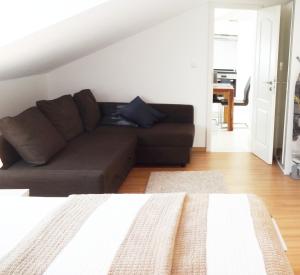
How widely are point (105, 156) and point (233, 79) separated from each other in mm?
7551

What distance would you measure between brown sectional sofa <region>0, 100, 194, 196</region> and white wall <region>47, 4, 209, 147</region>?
0.23m

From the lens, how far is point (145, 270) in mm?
1138

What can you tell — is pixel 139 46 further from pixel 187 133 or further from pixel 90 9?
pixel 90 9

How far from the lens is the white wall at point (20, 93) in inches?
136

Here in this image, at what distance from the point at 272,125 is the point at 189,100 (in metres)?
1.18

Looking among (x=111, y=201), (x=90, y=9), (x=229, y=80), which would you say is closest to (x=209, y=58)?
(x=90, y=9)

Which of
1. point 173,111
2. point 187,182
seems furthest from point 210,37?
point 187,182

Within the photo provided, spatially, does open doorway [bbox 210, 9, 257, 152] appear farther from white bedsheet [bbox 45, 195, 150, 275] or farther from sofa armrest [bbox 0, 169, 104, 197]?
white bedsheet [bbox 45, 195, 150, 275]

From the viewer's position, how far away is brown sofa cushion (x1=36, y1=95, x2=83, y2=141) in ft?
11.2

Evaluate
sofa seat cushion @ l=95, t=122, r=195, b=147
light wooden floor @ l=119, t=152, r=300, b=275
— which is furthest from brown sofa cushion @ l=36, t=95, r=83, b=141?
light wooden floor @ l=119, t=152, r=300, b=275

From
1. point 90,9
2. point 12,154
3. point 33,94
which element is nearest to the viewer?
point 90,9

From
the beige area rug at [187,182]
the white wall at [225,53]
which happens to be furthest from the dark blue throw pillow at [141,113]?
the white wall at [225,53]

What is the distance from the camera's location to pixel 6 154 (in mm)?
2742

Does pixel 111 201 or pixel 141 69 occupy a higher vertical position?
pixel 141 69
